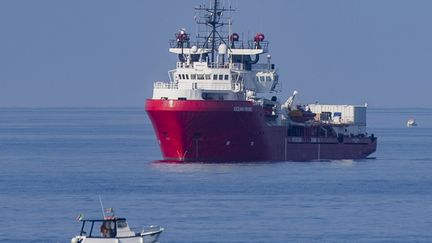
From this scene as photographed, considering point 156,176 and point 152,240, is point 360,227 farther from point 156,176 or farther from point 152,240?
point 156,176

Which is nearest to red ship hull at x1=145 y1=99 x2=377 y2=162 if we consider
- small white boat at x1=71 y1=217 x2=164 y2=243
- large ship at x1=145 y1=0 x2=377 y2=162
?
large ship at x1=145 y1=0 x2=377 y2=162

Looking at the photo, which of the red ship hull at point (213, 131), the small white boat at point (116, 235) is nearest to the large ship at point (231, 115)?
the red ship hull at point (213, 131)

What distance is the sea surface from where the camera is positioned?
70000mm

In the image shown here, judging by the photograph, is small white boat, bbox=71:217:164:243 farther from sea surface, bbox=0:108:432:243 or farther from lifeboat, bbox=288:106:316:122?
lifeboat, bbox=288:106:316:122

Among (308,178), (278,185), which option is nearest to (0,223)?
(278,185)

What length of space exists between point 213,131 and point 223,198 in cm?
1892

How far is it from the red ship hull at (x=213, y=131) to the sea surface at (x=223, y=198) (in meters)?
1.24

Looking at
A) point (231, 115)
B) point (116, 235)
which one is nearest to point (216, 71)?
point (231, 115)

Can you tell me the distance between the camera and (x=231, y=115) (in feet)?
336

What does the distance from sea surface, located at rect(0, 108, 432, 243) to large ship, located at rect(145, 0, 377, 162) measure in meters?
1.42

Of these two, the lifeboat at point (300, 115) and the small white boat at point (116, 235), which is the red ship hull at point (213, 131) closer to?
the lifeboat at point (300, 115)

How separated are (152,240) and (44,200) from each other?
2221cm

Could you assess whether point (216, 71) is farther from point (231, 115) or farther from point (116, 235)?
point (116, 235)

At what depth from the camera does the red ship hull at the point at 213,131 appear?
10156cm
